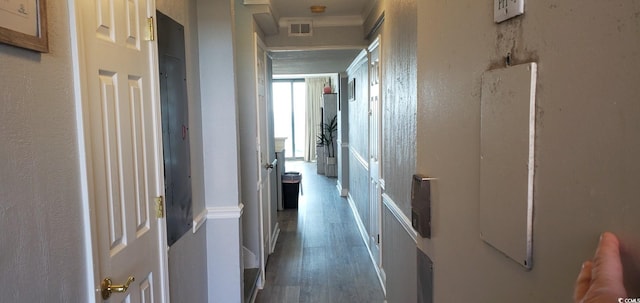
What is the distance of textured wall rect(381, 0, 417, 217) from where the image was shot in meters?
2.08

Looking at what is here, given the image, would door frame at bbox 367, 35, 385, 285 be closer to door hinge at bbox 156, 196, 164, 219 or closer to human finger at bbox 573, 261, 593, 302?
door hinge at bbox 156, 196, 164, 219

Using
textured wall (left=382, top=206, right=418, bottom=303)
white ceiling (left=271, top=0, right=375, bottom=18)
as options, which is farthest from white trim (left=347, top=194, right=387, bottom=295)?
white ceiling (left=271, top=0, right=375, bottom=18)

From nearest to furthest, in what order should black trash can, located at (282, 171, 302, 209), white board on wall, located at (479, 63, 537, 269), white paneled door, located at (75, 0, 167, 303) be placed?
1. white board on wall, located at (479, 63, 537, 269)
2. white paneled door, located at (75, 0, 167, 303)
3. black trash can, located at (282, 171, 302, 209)

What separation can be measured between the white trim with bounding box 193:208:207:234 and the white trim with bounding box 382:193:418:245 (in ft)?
3.73

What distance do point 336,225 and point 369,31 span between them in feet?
8.87

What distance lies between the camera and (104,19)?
52.3 inches

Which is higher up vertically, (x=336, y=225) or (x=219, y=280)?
(x=219, y=280)

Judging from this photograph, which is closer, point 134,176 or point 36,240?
point 36,240

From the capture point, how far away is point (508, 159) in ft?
2.71

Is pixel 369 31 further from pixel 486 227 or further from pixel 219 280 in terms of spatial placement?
pixel 486 227

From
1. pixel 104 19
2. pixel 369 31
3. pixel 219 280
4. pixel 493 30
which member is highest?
pixel 369 31

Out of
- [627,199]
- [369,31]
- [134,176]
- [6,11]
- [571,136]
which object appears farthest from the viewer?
→ [369,31]

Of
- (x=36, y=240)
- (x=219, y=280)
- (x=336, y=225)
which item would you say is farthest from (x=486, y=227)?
(x=336, y=225)

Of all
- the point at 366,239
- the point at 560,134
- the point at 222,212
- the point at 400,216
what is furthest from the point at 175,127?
the point at 366,239
